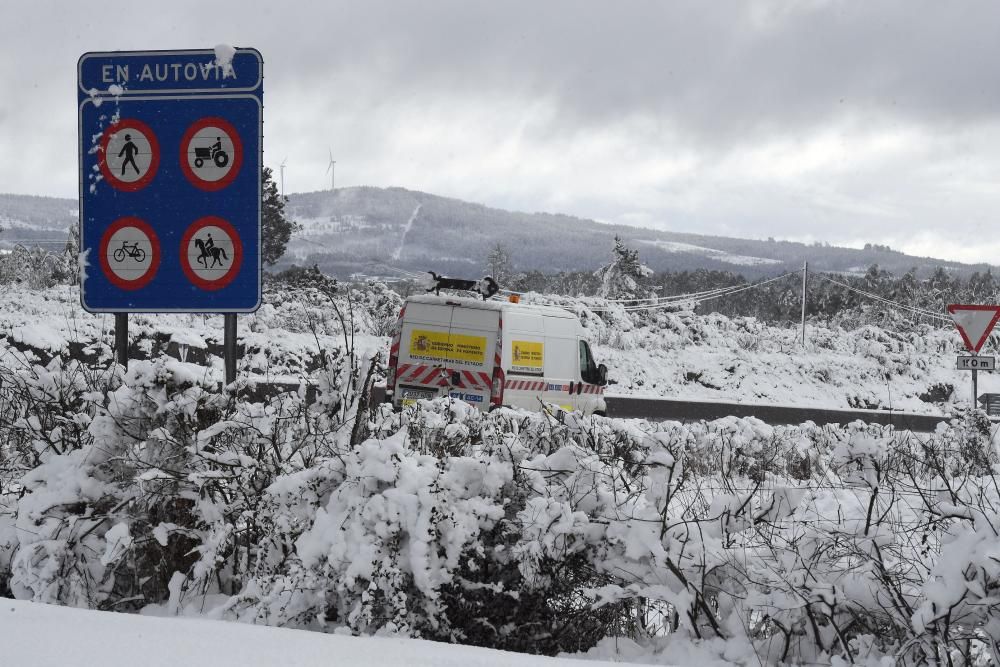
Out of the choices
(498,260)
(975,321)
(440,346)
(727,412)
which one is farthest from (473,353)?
(498,260)

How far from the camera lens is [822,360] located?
2800 centimetres

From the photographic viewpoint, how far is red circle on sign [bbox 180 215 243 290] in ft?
17.3

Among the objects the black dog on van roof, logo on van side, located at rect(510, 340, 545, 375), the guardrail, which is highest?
the black dog on van roof

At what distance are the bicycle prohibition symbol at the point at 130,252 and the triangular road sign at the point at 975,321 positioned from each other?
1329 centimetres

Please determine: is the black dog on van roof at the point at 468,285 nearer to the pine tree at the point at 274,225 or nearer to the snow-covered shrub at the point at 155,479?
the snow-covered shrub at the point at 155,479

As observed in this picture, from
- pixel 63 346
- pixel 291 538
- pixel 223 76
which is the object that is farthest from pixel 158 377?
pixel 63 346

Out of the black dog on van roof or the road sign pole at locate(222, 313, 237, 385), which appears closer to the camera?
the road sign pole at locate(222, 313, 237, 385)

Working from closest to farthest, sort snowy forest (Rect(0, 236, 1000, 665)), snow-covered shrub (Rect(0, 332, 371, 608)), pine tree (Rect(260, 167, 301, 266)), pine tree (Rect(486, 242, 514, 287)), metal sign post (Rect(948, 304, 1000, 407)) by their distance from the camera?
1. snowy forest (Rect(0, 236, 1000, 665))
2. snow-covered shrub (Rect(0, 332, 371, 608))
3. metal sign post (Rect(948, 304, 1000, 407))
4. pine tree (Rect(260, 167, 301, 266))
5. pine tree (Rect(486, 242, 514, 287))

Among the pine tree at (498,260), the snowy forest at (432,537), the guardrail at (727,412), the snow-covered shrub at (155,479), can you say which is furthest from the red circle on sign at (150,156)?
the pine tree at (498,260)

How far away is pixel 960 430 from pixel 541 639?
30.3 ft

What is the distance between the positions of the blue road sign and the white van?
6.62m

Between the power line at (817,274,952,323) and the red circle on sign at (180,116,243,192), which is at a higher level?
the red circle on sign at (180,116,243,192)

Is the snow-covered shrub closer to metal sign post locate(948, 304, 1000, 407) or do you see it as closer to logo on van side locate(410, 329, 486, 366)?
logo on van side locate(410, 329, 486, 366)

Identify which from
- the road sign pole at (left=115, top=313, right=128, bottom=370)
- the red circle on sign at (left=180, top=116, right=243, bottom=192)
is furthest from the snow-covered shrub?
the red circle on sign at (left=180, top=116, right=243, bottom=192)
